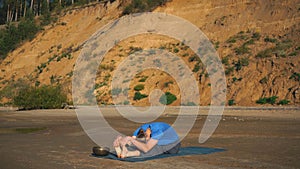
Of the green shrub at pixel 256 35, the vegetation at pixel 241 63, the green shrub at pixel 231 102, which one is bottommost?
the green shrub at pixel 231 102

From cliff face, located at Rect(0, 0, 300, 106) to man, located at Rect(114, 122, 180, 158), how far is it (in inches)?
877

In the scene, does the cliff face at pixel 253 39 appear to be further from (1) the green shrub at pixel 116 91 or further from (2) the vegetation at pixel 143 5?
(1) the green shrub at pixel 116 91

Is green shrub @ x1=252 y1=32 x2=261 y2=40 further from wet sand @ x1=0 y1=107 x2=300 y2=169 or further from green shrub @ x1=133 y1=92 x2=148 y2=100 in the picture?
wet sand @ x1=0 y1=107 x2=300 y2=169

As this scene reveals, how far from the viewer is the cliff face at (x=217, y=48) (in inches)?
1319

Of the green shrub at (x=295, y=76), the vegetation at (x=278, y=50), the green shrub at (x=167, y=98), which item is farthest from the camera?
the vegetation at (x=278, y=50)

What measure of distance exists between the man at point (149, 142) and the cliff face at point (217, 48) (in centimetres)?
2227

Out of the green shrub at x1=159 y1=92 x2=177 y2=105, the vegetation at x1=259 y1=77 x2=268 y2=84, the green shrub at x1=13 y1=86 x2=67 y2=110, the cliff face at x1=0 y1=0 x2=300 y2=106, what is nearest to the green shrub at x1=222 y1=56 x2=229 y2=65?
the cliff face at x1=0 y1=0 x2=300 y2=106

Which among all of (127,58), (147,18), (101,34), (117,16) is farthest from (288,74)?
(117,16)

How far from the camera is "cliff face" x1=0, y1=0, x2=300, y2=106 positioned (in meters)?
33.5

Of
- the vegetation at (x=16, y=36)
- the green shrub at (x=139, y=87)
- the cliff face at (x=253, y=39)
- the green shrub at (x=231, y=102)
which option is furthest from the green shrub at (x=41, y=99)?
the vegetation at (x=16, y=36)

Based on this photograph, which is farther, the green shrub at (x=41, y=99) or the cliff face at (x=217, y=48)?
the cliff face at (x=217, y=48)

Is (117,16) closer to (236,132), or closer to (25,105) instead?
(25,105)

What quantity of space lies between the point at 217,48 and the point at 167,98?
10750 millimetres

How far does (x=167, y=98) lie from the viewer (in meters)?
34.7
